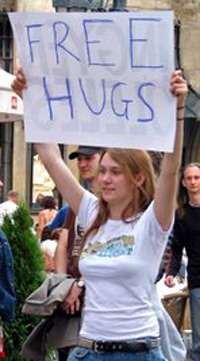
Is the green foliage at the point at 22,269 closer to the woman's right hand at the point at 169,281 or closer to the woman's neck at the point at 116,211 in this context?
the woman's right hand at the point at 169,281

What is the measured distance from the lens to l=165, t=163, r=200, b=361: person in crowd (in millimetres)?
8141

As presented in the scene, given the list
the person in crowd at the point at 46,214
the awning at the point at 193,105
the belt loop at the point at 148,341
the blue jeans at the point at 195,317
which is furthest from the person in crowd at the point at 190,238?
the awning at the point at 193,105

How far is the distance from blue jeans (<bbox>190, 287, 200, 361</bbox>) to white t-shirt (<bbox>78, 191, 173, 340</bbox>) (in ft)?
12.9

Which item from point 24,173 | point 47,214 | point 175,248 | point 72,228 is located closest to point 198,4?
point 24,173

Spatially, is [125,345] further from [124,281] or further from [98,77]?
[98,77]

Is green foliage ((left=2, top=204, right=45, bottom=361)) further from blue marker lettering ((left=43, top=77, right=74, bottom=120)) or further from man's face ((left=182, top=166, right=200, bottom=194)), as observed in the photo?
blue marker lettering ((left=43, top=77, right=74, bottom=120))

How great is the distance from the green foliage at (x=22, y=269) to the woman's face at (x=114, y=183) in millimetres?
3143

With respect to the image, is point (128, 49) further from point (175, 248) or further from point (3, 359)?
point (175, 248)

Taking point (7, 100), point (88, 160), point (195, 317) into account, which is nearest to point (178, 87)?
point (88, 160)

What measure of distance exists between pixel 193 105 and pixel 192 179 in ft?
53.6

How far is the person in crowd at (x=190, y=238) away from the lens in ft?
26.7

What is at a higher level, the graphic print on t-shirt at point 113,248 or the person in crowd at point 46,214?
the graphic print on t-shirt at point 113,248

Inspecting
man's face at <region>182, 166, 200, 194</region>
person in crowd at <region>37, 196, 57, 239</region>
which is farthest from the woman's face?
person in crowd at <region>37, 196, 57, 239</region>

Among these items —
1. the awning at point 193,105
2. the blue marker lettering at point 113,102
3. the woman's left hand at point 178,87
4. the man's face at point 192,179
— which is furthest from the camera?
the awning at point 193,105
